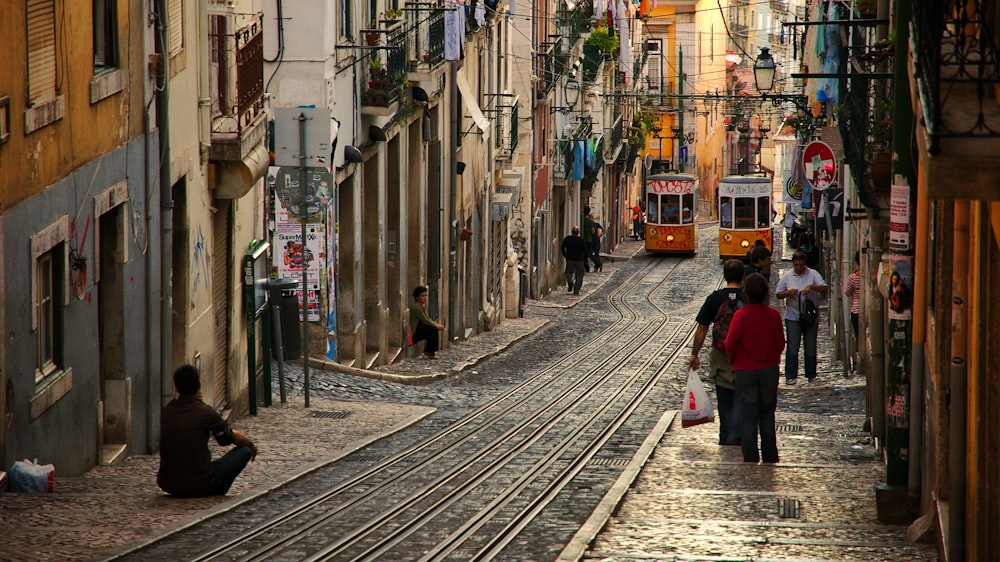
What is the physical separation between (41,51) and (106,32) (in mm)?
2034

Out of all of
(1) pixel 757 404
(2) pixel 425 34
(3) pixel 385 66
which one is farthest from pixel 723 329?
(2) pixel 425 34

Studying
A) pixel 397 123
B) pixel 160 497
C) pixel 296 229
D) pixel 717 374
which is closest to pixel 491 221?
pixel 397 123

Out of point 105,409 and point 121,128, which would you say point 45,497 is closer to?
point 105,409

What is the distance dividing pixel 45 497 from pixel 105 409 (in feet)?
9.56

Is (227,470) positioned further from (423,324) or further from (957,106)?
(423,324)

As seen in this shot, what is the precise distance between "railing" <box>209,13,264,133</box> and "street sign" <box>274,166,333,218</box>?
83 cm

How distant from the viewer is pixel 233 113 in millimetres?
15195

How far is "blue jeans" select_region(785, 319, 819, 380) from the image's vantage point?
18500mm

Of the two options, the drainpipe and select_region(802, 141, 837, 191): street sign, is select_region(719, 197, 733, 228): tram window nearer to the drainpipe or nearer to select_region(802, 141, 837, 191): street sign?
the drainpipe

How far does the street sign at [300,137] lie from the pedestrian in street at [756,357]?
554 cm

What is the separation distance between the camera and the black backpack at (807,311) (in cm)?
1808

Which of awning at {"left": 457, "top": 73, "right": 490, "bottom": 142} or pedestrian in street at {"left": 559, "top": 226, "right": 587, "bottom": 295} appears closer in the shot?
awning at {"left": 457, "top": 73, "right": 490, "bottom": 142}

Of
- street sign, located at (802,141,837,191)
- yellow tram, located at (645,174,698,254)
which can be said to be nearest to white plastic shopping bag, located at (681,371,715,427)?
street sign, located at (802,141,837,191)

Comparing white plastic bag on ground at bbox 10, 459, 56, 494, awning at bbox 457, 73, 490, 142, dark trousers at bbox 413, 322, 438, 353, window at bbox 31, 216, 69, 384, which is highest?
awning at bbox 457, 73, 490, 142
